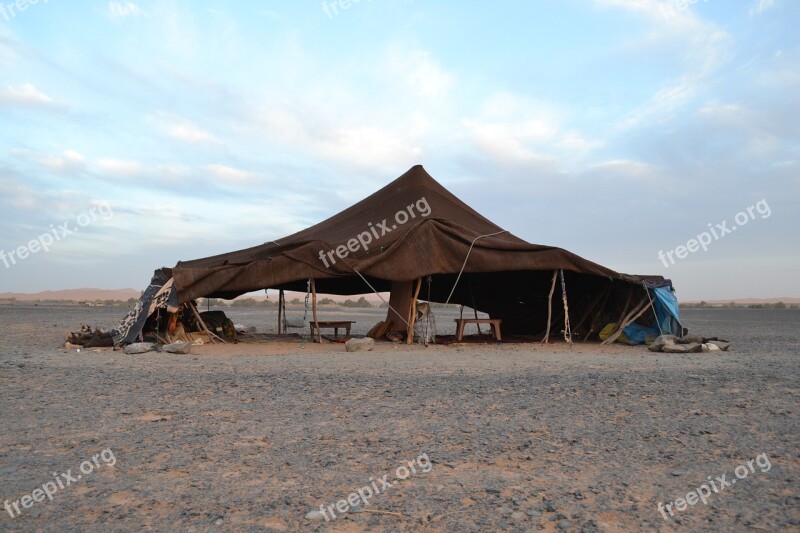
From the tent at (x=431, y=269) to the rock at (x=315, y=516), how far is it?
9.35 metres

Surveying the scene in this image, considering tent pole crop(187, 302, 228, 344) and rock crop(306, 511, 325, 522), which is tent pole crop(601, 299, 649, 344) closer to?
tent pole crop(187, 302, 228, 344)

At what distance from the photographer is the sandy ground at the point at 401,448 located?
3.30 m

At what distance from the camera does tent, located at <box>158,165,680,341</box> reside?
12.8 metres

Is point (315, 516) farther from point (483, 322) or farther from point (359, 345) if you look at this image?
point (483, 322)

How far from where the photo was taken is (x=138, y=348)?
11211 mm

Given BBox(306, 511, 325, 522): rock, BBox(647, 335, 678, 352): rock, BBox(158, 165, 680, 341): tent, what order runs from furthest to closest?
1. BBox(158, 165, 680, 341): tent
2. BBox(647, 335, 678, 352): rock
3. BBox(306, 511, 325, 522): rock

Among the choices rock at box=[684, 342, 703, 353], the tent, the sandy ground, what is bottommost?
the sandy ground

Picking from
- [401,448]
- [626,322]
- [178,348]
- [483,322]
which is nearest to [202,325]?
[178,348]

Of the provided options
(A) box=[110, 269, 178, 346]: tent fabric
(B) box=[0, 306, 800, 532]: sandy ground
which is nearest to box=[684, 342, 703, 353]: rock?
(B) box=[0, 306, 800, 532]: sandy ground

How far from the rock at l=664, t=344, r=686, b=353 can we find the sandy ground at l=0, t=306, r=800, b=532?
3.53m

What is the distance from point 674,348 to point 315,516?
10.4 m

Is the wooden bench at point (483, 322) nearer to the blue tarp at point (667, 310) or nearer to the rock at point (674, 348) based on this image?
the blue tarp at point (667, 310)

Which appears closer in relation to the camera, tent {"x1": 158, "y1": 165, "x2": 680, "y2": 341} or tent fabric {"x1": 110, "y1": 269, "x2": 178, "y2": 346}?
tent fabric {"x1": 110, "y1": 269, "x2": 178, "y2": 346}

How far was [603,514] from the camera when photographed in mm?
3291
